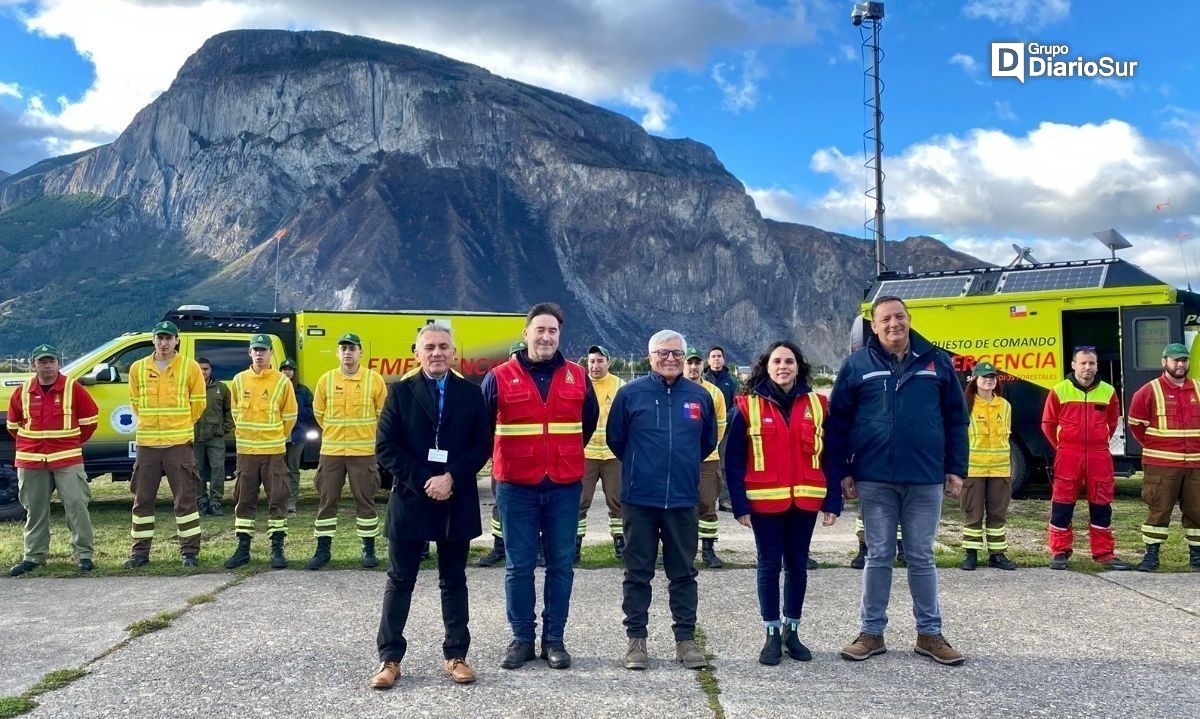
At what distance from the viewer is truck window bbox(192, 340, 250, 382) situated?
11.8m

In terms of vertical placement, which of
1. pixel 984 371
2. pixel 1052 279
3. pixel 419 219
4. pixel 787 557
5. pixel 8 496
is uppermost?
pixel 419 219

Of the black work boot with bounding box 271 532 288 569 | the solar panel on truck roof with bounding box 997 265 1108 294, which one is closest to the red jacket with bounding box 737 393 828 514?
the black work boot with bounding box 271 532 288 569

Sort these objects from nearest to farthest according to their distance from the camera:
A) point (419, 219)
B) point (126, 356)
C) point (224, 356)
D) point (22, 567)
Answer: point (22, 567) < point (126, 356) < point (224, 356) < point (419, 219)

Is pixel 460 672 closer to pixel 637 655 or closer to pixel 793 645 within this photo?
pixel 637 655

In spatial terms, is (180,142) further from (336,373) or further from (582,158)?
(336,373)

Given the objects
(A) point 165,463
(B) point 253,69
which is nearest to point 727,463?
(A) point 165,463

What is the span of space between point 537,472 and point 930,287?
378 inches

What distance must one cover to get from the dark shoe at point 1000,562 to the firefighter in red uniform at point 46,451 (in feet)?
25.2

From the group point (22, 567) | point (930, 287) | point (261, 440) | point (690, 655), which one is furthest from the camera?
point (930, 287)

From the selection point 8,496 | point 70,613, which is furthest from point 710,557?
point 8,496

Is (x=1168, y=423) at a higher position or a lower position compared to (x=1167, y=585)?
higher

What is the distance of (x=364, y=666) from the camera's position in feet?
15.1

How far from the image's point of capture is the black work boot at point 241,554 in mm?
7262

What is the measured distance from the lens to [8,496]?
32.9 ft
